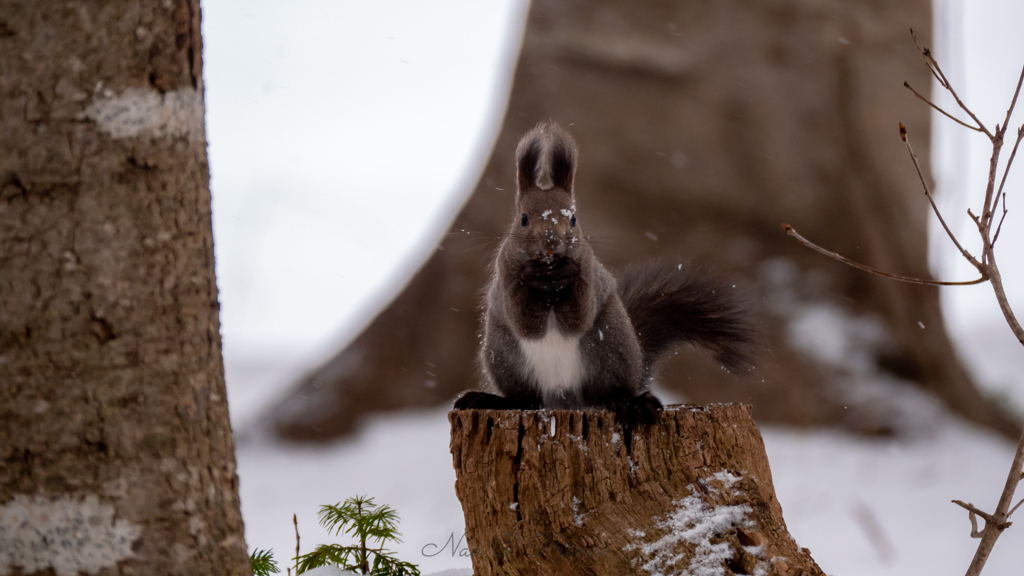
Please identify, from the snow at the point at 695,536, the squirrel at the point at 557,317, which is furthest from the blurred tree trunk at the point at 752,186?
the snow at the point at 695,536

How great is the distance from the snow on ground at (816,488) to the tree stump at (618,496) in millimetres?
1012

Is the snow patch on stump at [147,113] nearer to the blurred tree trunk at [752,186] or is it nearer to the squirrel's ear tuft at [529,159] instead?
the squirrel's ear tuft at [529,159]

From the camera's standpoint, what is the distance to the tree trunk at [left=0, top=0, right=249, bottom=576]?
0.92 meters

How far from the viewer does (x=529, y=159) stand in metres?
2.03

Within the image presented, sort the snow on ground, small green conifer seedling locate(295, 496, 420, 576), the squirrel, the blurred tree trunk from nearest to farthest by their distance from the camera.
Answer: small green conifer seedling locate(295, 496, 420, 576), the squirrel, the snow on ground, the blurred tree trunk

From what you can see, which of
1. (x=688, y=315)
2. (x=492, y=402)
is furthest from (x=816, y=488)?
(x=492, y=402)

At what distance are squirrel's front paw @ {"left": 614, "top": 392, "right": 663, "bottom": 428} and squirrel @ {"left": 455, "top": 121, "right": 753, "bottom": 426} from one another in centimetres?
5

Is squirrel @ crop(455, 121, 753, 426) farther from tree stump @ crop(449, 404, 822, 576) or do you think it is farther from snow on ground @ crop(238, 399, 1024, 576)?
snow on ground @ crop(238, 399, 1024, 576)

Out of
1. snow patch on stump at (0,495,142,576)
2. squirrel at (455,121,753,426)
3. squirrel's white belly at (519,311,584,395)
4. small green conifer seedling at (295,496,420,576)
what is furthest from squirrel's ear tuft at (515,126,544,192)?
snow patch on stump at (0,495,142,576)

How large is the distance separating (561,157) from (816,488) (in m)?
2.71

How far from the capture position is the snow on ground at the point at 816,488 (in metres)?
3.17

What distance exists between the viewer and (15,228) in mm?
921

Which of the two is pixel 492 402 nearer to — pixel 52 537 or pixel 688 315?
pixel 688 315

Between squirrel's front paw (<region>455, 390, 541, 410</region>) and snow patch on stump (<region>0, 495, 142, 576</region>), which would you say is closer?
snow patch on stump (<region>0, 495, 142, 576</region>)
